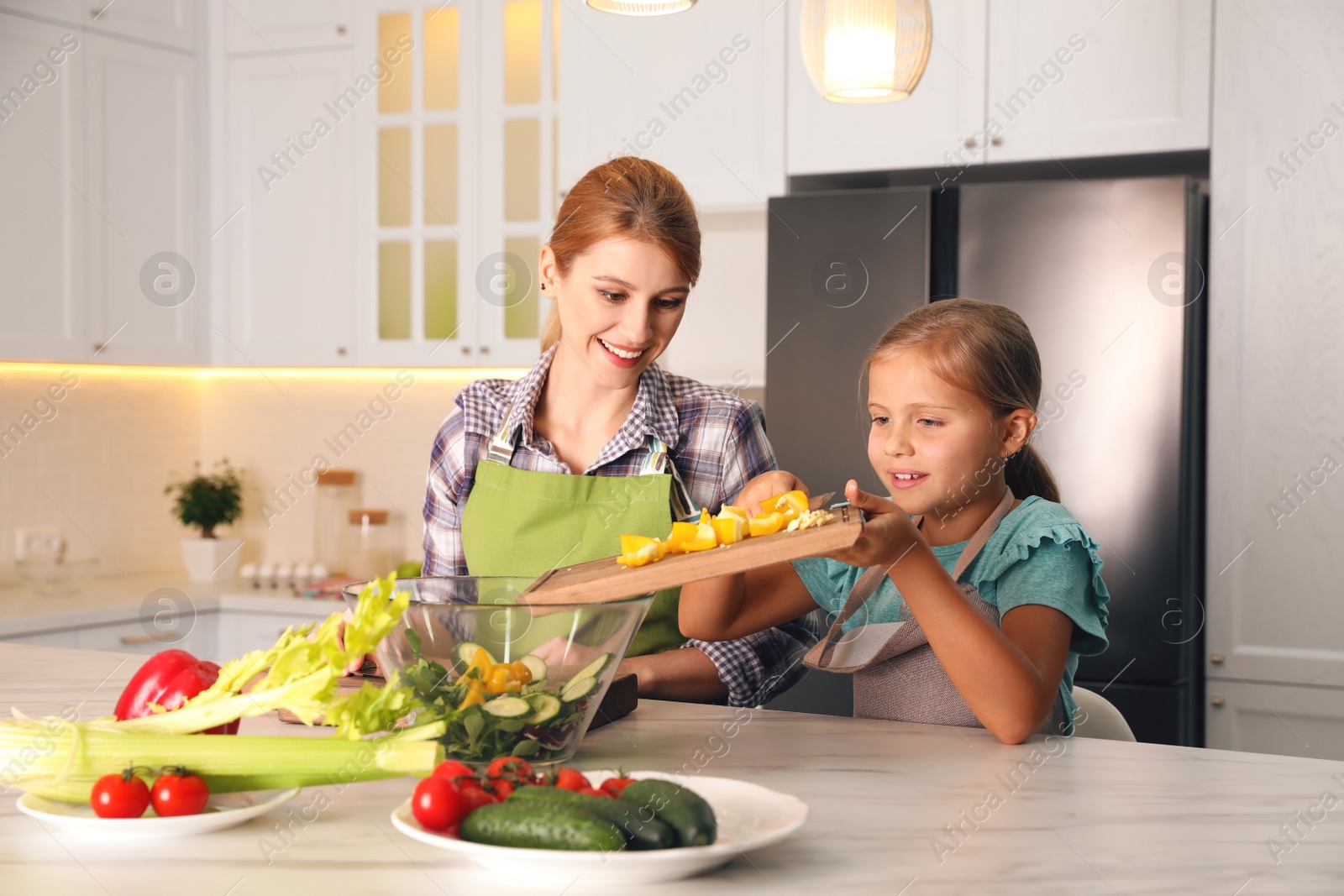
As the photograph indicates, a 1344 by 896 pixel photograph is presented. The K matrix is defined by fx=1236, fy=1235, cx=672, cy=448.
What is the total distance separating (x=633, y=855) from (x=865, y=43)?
4.00 feet

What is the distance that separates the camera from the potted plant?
3.50 meters

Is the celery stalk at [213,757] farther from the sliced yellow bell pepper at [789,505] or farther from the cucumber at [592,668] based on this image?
the sliced yellow bell pepper at [789,505]

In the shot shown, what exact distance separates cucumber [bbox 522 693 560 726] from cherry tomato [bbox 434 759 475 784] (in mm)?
133

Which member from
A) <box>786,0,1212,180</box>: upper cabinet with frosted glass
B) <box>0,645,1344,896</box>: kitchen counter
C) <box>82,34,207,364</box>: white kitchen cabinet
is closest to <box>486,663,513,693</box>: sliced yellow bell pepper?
<box>0,645,1344,896</box>: kitchen counter

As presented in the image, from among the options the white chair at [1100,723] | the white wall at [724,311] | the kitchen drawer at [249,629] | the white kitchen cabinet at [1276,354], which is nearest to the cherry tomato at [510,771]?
the white chair at [1100,723]

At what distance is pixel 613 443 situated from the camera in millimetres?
1575

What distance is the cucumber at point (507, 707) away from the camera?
964 millimetres

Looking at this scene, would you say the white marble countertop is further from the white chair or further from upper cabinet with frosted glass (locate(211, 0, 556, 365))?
the white chair

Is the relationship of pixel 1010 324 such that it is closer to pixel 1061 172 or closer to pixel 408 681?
pixel 408 681

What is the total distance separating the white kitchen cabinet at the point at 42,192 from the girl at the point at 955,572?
2289 millimetres

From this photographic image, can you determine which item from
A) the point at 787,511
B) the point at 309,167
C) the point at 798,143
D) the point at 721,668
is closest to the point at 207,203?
the point at 309,167

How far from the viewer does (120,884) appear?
2.56 feet

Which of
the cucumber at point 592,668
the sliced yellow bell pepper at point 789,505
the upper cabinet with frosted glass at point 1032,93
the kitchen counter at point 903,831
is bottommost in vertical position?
the kitchen counter at point 903,831

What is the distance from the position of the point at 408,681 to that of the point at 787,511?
359mm
